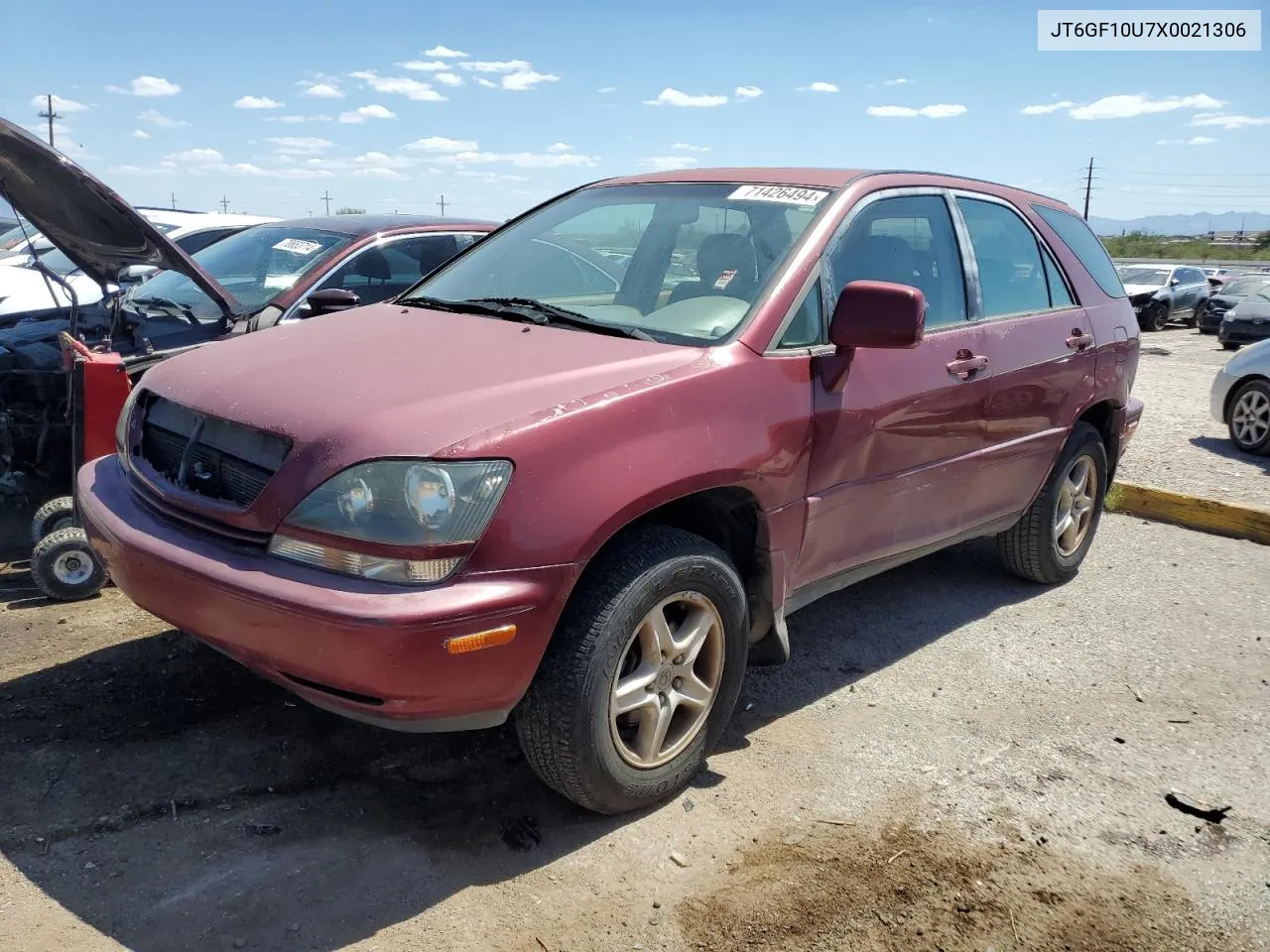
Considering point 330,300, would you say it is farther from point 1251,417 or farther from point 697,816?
point 1251,417

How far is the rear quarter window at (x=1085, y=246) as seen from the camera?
5.09 m

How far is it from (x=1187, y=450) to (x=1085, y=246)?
14.1ft

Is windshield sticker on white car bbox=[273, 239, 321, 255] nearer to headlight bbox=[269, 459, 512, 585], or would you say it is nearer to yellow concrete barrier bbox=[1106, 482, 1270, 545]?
headlight bbox=[269, 459, 512, 585]

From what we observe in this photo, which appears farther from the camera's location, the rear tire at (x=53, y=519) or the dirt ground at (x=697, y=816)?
the rear tire at (x=53, y=519)

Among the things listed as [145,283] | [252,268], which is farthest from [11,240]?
[252,268]

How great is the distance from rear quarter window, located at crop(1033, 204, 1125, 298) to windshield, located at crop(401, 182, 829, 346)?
1975 millimetres

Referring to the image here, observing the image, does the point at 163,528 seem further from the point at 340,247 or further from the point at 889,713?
the point at 340,247

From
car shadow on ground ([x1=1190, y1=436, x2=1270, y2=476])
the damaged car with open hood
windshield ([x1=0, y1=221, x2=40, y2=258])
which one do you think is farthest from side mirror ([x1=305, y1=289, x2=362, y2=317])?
windshield ([x1=0, y1=221, x2=40, y2=258])

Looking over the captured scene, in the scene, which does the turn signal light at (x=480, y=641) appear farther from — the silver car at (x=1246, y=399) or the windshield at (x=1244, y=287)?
the windshield at (x=1244, y=287)

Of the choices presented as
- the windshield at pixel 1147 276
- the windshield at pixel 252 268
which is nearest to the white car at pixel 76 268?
the windshield at pixel 252 268

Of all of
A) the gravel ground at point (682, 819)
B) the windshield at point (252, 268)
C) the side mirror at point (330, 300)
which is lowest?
the gravel ground at point (682, 819)

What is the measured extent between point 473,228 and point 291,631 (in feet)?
16.3

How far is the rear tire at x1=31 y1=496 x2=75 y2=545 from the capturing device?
4812mm

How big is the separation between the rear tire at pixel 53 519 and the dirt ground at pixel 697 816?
1.44ft
